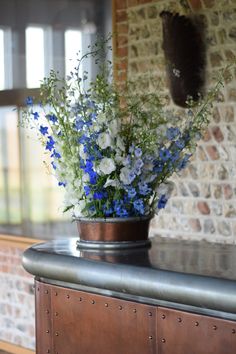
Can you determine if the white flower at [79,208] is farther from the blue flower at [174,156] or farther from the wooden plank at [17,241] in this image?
the wooden plank at [17,241]

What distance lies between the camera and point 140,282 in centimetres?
279

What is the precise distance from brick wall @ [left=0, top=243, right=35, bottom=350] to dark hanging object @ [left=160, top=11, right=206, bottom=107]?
2.40m

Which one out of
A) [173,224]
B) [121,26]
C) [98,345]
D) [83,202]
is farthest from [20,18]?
[98,345]

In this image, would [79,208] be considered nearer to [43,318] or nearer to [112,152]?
[112,152]

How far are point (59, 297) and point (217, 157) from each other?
76.0 inches

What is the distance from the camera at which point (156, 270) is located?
277 centimetres

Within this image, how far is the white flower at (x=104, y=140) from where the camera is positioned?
3223 millimetres

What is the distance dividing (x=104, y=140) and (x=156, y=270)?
0.70 m

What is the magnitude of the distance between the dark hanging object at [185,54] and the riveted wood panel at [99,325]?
209 cm

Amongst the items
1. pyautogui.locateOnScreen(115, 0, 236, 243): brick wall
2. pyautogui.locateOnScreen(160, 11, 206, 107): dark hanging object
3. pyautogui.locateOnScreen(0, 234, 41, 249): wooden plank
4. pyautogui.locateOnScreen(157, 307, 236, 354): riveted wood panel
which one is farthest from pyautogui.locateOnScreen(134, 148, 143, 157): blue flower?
pyautogui.locateOnScreen(0, 234, 41, 249): wooden plank

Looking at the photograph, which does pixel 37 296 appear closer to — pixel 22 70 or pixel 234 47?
pixel 234 47

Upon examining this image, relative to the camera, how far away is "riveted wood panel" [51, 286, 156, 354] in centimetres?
285

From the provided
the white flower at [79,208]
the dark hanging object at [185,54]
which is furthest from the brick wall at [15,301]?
the white flower at [79,208]

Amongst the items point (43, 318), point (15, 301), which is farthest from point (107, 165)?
point (15, 301)
